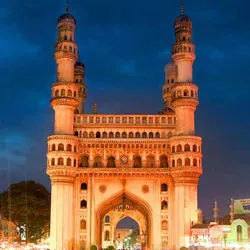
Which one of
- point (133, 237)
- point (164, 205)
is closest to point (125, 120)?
point (164, 205)

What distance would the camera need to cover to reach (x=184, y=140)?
230ft

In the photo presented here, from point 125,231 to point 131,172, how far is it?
71.6 meters

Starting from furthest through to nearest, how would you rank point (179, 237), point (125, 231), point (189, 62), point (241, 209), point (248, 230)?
point (125, 231) → point (189, 62) → point (179, 237) → point (241, 209) → point (248, 230)

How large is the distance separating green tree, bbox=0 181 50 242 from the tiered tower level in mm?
10199

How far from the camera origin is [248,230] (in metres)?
56.9

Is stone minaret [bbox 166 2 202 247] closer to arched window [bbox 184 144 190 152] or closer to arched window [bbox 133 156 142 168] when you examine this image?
arched window [bbox 184 144 190 152]

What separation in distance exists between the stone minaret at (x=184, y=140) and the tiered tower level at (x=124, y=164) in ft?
0.35

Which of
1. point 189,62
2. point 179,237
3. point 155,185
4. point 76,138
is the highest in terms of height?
point 189,62

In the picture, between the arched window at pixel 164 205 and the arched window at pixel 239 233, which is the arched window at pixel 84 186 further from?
the arched window at pixel 239 233

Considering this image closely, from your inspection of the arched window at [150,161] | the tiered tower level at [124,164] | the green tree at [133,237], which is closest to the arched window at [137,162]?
the tiered tower level at [124,164]

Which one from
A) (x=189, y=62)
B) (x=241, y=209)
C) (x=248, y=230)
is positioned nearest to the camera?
(x=248, y=230)

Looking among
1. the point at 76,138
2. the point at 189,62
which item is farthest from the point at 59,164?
the point at 189,62

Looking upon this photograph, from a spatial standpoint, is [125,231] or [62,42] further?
[125,231]

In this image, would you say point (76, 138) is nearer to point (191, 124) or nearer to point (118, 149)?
point (118, 149)
